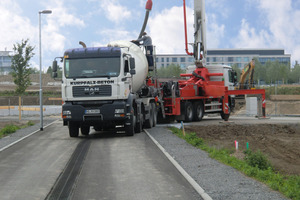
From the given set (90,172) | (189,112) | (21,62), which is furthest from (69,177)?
(21,62)

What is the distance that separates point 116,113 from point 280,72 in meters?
68.9

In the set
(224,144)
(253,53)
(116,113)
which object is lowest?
(224,144)

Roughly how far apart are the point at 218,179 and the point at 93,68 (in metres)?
8.83

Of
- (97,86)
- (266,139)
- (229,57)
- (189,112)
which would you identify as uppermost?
(229,57)

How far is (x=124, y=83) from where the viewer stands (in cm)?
1606

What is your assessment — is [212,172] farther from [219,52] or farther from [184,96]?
[219,52]

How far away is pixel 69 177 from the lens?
30.1 feet

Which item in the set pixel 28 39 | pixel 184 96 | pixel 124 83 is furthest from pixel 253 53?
pixel 124 83

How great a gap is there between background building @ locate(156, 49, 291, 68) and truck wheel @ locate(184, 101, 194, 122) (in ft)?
337

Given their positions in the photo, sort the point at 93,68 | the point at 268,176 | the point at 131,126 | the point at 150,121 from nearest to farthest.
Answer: the point at 268,176
the point at 93,68
the point at 131,126
the point at 150,121

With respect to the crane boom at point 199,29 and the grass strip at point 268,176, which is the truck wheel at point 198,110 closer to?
the crane boom at point 199,29

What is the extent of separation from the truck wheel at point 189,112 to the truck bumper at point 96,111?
9.17 metres

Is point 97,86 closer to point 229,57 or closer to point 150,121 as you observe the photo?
point 150,121

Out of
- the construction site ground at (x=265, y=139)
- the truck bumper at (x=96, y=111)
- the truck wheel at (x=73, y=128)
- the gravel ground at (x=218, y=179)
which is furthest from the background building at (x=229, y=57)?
the gravel ground at (x=218, y=179)
